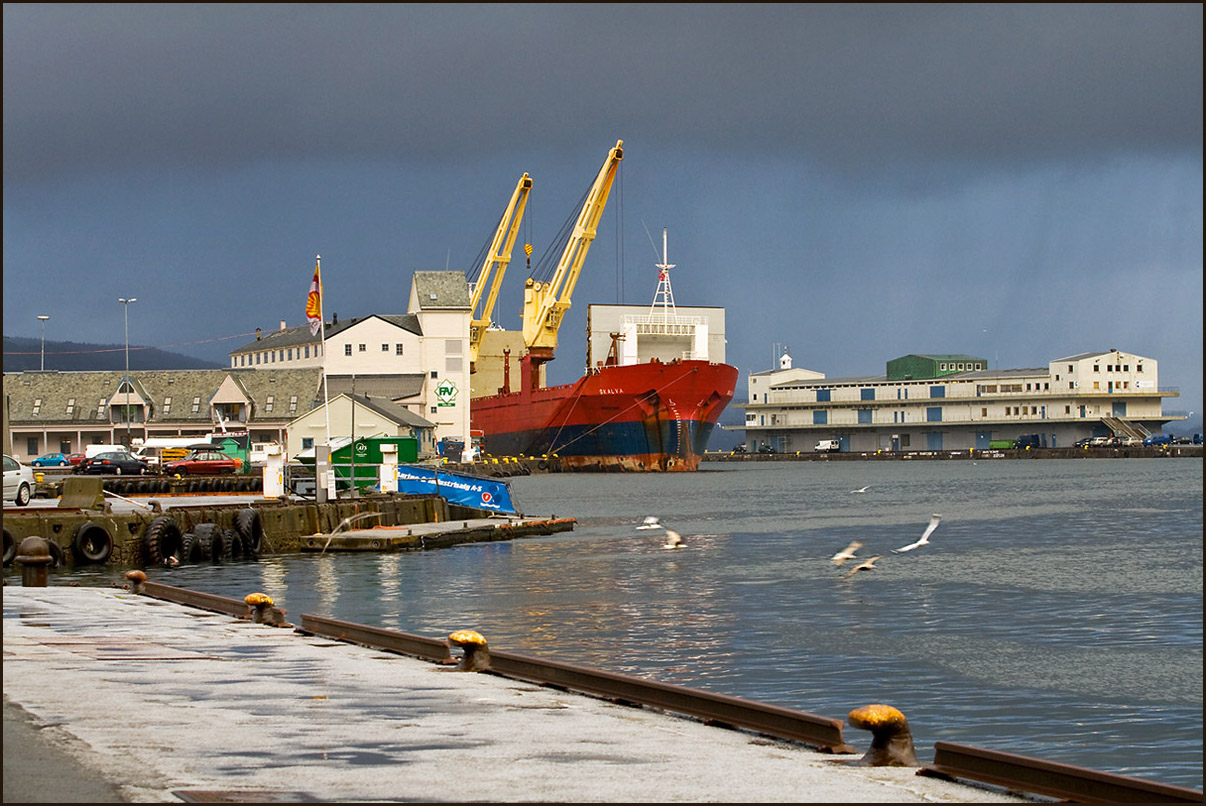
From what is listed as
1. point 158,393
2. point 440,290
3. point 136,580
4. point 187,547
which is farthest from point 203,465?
point 440,290

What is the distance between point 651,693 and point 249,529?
2408 cm

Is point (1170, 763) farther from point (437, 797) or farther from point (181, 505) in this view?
point (181, 505)

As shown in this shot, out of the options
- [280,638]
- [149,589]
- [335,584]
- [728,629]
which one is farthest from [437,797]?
[335,584]

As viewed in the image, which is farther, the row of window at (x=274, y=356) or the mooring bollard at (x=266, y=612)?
the row of window at (x=274, y=356)

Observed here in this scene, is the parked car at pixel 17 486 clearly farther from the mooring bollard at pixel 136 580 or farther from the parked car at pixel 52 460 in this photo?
the parked car at pixel 52 460

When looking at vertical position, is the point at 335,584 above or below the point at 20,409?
below

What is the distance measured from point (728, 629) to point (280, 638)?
721 centimetres

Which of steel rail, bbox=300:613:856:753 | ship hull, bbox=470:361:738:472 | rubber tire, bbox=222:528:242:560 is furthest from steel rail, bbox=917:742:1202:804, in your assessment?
ship hull, bbox=470:361:738:472

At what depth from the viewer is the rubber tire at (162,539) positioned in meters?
30.2

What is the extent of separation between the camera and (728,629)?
19234 millimetres

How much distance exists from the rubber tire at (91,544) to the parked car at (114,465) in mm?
27573

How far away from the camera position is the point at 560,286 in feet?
348

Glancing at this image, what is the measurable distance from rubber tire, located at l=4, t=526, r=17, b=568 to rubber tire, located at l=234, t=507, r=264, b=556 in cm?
597

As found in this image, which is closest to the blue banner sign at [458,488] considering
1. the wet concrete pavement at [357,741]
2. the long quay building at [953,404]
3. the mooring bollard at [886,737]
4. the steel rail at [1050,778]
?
the wet concrete pavement at [357,741]
